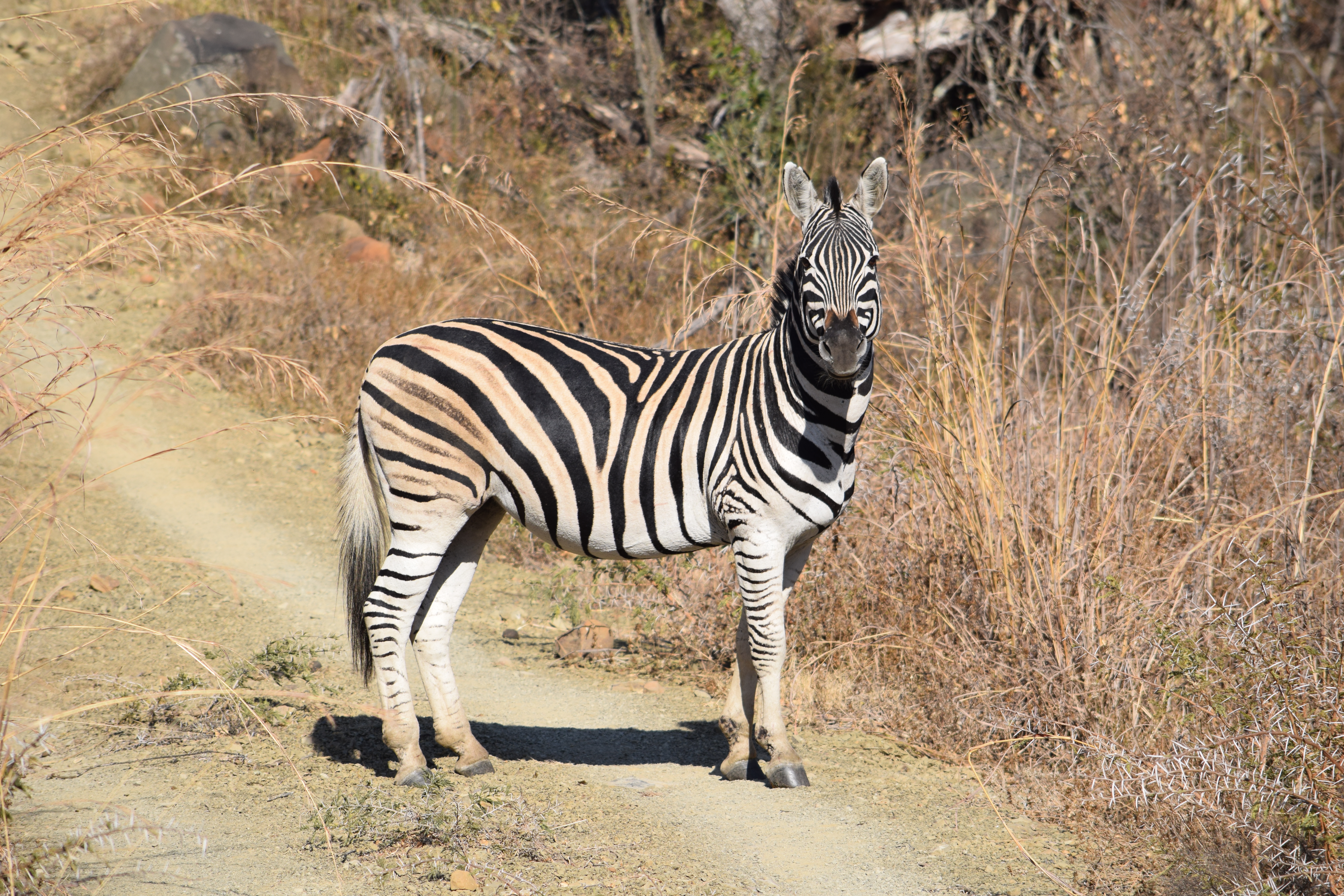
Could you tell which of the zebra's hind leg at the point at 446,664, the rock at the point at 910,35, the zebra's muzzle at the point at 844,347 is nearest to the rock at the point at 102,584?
the zebra's hind leg at the point at 446,664

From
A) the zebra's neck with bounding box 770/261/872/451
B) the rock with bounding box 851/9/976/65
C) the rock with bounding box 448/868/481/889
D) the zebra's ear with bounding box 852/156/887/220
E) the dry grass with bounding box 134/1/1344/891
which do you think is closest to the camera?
the rock with bounding box 448/868/481/889

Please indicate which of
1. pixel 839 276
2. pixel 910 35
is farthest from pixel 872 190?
pixel 910 35

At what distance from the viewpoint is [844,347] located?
3.64m

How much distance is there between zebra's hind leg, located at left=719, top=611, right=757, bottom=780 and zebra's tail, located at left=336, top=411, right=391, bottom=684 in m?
1.51

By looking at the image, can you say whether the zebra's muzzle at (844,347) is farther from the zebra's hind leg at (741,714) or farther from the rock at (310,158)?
the rock at (310,158)

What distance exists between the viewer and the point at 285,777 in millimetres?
4199

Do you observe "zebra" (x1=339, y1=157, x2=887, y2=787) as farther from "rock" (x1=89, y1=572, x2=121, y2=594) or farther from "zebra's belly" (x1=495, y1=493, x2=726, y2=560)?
"rock" (x1=89, y1=572, x2=121, y2=594)

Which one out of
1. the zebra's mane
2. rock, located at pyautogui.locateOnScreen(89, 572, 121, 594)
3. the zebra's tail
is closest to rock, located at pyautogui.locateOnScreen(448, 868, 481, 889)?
the zebra's tail

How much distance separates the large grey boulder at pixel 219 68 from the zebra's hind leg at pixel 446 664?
10.2m

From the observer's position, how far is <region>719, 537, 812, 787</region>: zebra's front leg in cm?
408

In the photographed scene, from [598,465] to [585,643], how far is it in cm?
216

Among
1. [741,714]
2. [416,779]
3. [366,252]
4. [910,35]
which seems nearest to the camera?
[416,779]

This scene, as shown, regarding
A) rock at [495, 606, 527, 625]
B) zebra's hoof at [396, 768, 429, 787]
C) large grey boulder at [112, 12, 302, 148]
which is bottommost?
rock at [495, 606, 527, 625]

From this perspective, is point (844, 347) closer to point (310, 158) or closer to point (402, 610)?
point (402, 610)
